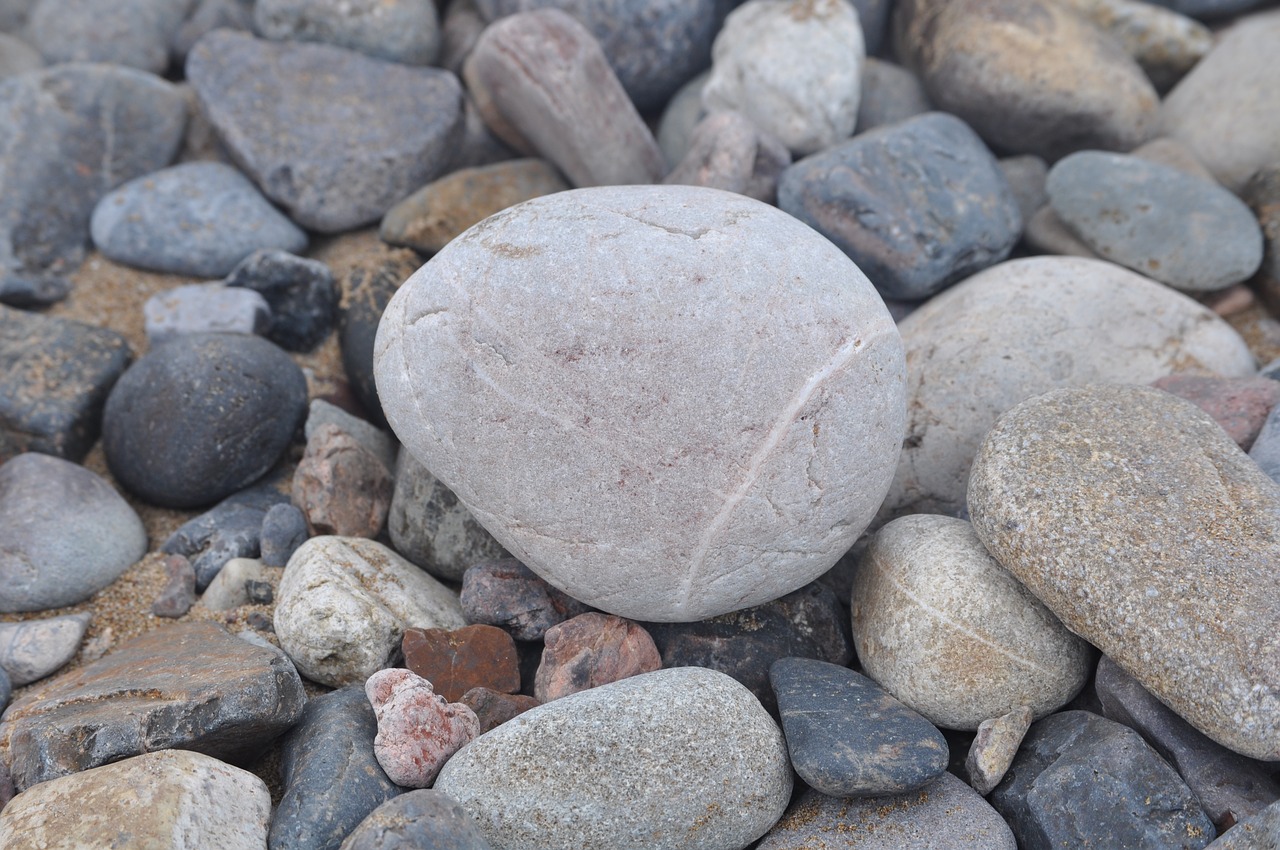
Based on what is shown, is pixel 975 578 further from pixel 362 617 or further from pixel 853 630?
pixel 362 617

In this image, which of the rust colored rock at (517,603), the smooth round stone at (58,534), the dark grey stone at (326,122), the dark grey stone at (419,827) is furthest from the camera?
the dark grey stone at (326,122)

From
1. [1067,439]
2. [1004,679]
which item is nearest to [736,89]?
[1067,439]

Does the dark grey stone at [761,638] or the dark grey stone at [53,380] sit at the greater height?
the dark grey stone at [761,638]

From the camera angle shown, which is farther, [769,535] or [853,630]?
[853,630]

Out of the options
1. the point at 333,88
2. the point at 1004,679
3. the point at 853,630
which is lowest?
the point at 853,630

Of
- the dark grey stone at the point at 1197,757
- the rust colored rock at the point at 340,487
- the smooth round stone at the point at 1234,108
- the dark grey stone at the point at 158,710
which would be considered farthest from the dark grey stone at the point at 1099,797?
the smooth round stone at the point at 1234,108

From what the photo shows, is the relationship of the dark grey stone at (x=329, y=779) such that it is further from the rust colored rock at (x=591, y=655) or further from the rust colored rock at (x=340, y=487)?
the rust colored rock at (x=340, y=487)

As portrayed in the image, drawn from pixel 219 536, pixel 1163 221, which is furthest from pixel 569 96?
pixel 1163 221
